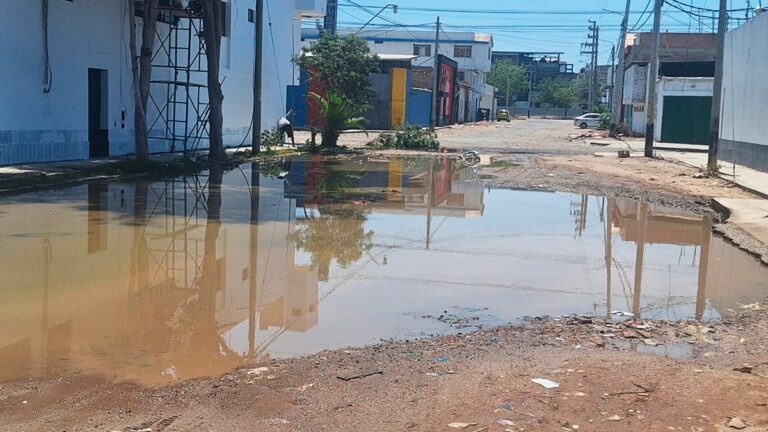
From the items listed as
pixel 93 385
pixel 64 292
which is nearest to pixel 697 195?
pixel 64 292

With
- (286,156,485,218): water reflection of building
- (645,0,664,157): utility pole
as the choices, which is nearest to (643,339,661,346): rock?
(286,156,485,218): water reflection of building

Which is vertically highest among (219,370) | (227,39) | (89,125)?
(227,39)

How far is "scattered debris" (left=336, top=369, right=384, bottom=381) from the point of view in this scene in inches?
221

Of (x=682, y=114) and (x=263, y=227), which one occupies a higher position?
(x=682, y=114)

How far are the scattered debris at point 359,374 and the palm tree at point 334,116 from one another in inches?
1047

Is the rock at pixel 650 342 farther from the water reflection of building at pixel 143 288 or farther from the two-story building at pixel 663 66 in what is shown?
the two-story building at pixel 663 66

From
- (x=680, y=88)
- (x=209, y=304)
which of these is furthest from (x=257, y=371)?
(x=680, y=88)

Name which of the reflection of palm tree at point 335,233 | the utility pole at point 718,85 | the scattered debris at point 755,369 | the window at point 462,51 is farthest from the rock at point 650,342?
the window at point 462,51

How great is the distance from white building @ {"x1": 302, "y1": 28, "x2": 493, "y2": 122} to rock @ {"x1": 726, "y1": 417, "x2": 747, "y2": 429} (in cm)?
8161

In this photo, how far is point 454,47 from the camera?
9950 centimetres

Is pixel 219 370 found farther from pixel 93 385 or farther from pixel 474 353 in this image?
pixel 474 353

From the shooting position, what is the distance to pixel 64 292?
810 centimetres

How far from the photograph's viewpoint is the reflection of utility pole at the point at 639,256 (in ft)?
27.6

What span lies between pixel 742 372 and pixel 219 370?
3.96m
